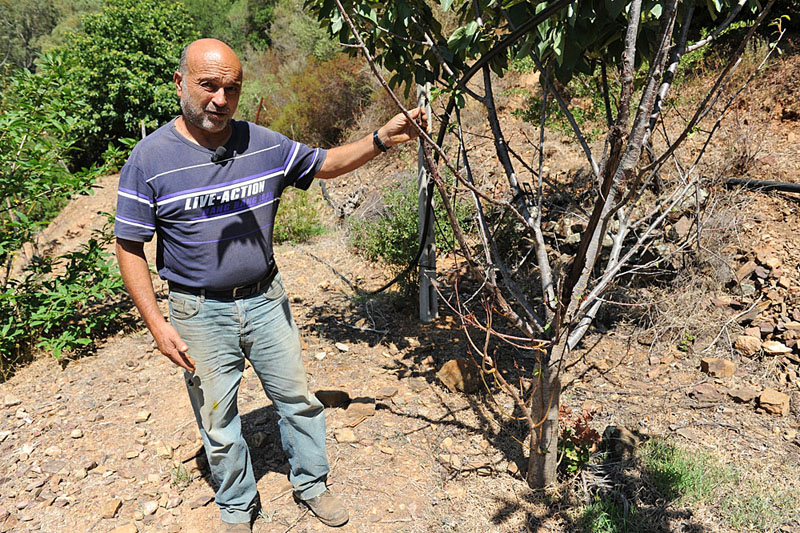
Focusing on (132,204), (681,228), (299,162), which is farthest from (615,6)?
(681,228)

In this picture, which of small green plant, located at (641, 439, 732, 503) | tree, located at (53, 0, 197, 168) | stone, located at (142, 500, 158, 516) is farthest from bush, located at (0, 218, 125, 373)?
tree, located at (53, 0, 197, 168)

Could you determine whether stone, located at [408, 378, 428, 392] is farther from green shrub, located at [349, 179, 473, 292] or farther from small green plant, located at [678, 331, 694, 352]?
small green plant, located at [678, 331, 694, 352]

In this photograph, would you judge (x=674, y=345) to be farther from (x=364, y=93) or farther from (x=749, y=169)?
(x=364, y=93)

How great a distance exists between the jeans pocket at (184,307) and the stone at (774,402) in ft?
9.67

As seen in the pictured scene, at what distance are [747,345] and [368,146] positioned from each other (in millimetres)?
2740

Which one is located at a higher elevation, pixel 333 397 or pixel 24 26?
pixel 24 26

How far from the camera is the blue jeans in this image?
2084mm

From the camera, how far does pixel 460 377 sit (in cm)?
321

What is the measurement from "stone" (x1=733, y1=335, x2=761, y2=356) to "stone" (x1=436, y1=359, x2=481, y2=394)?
1.68m

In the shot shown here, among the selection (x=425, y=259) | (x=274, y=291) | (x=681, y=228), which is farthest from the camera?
(x=681, y=228)

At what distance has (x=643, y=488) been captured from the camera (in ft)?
7.97

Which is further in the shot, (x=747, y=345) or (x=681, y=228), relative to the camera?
(x=681, y=228)

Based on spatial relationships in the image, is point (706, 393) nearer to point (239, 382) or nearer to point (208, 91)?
point (239, 382)

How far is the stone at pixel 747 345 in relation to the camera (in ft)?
11.2
